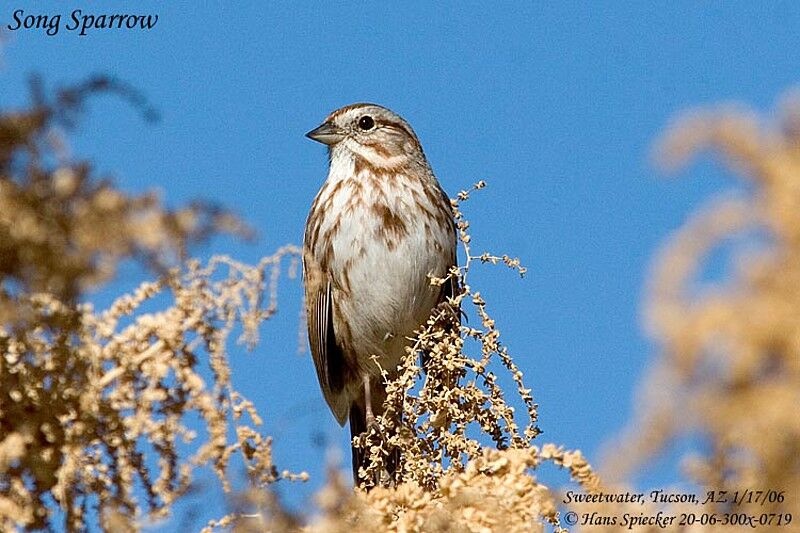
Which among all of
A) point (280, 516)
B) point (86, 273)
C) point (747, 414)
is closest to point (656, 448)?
point (747, 414)

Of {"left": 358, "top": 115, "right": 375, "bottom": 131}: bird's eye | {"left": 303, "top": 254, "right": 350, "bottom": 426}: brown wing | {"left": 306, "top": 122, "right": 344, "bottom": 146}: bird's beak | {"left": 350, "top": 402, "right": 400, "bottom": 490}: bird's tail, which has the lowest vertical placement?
{"left": 350, "top": 402, "right": 400, "bottom": 490}: bird's tail

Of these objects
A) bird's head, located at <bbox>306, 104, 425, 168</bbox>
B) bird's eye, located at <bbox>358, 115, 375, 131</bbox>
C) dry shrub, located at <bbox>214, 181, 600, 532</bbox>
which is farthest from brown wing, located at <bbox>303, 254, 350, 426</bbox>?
dry shrub, located at <bbox>214, 181, 600, 532</bbox>

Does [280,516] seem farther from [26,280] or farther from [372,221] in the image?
[372,221]

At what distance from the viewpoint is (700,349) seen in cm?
117

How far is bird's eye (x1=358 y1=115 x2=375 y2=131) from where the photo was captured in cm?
611

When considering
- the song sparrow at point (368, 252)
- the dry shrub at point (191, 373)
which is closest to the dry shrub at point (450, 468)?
the dry shrub at point (191, 373)

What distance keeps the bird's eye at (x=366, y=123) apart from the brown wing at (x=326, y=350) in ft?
2.84

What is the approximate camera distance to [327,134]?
6.00 m

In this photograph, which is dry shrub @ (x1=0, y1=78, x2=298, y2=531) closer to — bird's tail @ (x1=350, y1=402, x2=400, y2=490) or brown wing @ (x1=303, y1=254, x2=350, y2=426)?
bird's tail @ (x1=350, y1=402, x2=400, y2=490)

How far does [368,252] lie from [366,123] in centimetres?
97

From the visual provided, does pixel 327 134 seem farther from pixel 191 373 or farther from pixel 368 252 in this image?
pixel 191 373

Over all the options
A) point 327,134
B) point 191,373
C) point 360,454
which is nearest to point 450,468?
point 191,373

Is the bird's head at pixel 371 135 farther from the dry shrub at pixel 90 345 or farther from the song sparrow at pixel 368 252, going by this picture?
the dry shrub at pixel 90 345

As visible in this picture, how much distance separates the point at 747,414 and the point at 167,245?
0.96 meters
